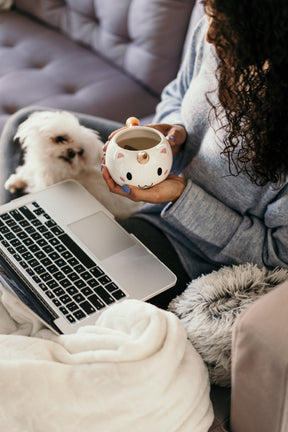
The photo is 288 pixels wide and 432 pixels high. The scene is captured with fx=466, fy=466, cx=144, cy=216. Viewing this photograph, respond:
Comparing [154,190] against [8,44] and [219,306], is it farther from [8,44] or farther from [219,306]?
[8,44]

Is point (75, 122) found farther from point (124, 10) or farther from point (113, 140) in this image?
point (124, 10)

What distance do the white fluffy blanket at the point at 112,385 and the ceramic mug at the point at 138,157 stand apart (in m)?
0.23

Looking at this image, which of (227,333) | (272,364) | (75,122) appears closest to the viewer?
(272,364)

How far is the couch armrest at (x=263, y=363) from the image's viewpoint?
54 cm

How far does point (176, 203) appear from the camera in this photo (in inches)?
33.4

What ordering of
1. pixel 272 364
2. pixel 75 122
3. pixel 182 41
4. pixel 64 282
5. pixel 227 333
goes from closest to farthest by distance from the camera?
pixel 272 364 < pixel 227 333 < pixel 64 282 < pixel 75 122 < pixel 182 41

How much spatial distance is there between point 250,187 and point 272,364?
38 centimetres

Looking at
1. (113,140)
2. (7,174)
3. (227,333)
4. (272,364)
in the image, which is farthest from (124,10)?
(272,364)

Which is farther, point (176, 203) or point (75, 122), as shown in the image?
point (75, 122)

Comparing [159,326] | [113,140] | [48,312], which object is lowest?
[48,312]

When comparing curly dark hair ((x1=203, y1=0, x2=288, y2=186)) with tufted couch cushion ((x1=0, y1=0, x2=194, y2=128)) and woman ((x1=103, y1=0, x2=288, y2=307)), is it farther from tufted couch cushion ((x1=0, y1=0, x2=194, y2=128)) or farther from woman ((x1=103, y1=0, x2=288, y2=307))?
tufted couch cushion ((x1=0, y1=0, x2=194, y2=128))

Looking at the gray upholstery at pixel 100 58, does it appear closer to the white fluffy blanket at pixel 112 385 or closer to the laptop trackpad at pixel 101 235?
the laptop trackpad at pixel 101 235

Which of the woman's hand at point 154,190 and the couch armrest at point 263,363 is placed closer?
the couch armrest at point 263,363

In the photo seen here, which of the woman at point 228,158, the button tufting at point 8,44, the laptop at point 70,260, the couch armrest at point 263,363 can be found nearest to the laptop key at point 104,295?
the laptop at point 70,260
